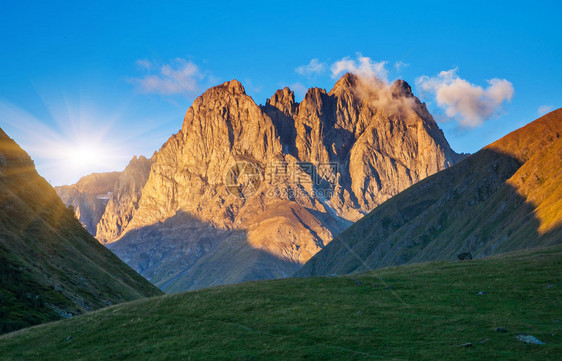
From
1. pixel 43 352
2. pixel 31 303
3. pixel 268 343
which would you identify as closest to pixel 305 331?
pixel 268 343

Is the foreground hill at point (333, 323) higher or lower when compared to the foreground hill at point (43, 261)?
lower

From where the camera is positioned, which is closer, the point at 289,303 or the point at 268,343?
the point at 268,343

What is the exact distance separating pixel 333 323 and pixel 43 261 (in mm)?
84649

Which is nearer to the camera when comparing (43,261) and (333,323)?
(333,323)

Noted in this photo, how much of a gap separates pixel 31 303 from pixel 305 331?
56747mm

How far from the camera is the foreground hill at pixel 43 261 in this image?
256 feet

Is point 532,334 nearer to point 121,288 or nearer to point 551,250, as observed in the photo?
point 551,250

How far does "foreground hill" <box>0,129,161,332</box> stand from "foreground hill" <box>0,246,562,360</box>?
92.5ft

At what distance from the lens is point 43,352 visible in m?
42.5

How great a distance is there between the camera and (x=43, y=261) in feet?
343

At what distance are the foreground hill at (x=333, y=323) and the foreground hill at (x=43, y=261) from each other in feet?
92.5

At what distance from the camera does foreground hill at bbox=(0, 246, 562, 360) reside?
35.8 m

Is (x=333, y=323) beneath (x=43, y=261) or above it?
beneath

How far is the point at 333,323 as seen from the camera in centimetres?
4247
